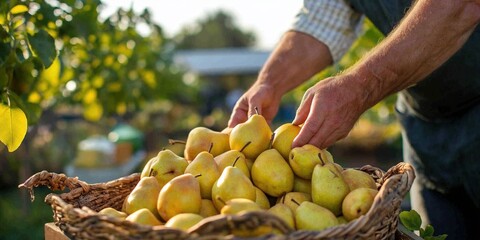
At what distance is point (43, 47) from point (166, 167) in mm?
777

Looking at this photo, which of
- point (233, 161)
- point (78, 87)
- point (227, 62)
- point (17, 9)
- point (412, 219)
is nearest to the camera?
point (233, 161)

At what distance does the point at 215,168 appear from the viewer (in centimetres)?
179

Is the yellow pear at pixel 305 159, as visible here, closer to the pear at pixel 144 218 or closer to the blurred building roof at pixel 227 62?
the pear at pixel 144 218

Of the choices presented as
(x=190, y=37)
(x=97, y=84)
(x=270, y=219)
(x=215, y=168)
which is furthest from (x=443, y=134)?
(x=190, y=37)

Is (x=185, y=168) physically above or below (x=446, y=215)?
above

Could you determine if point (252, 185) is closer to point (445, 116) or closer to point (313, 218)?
point (313, 218)

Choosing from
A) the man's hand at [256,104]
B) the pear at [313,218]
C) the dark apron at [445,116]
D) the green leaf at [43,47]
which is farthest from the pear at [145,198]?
the dark apron at [445,116]

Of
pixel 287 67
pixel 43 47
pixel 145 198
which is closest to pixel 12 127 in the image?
pixel 43 47

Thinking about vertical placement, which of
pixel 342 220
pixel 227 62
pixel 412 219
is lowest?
pixel 227 62

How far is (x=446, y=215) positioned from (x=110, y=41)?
3.30m

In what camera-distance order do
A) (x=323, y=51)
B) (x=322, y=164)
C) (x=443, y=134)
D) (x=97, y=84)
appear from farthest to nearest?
(x=97, y=84) < (x=323, y=51) < (x=443, y=134) < (x=322, y=164)

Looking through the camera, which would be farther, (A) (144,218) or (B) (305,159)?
(B) (305,159)

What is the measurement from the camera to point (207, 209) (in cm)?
168

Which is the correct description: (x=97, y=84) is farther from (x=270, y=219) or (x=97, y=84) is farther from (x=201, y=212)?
(x=270, y=219)
